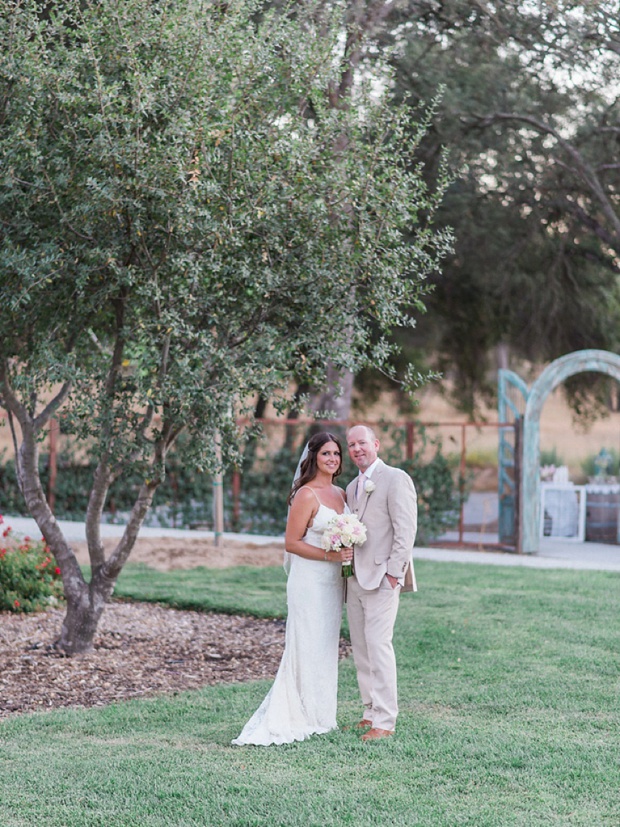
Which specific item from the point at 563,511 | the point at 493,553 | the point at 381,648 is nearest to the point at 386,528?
the point at 381,648

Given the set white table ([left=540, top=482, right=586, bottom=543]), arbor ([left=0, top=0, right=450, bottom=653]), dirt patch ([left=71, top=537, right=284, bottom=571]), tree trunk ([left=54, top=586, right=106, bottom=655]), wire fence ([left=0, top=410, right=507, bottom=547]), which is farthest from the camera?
white table ([left=540, top=482, right=586, bottom=543])

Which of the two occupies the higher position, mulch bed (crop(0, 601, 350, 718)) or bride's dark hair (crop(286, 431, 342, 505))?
bride's dark hair (crop(286, 431, 342, 505))

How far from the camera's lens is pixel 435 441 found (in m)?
15.6

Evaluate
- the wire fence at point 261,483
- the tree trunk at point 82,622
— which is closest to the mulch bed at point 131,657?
the tree trunk at point 82,622

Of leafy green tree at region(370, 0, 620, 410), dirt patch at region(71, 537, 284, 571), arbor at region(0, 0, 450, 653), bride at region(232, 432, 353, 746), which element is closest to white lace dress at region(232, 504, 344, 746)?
bride at region(232, 432, 353, 746)

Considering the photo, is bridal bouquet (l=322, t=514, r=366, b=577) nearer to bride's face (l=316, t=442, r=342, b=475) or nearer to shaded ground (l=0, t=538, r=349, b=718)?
bride's face (l=316, t=442, r=342, b=475)

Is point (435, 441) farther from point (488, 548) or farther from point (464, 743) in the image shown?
point (464, 743)

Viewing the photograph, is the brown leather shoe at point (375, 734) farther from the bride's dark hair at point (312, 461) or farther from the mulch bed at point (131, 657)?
the mulch bed at point (131, 657)

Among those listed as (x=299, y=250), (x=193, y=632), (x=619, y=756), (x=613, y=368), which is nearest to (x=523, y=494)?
(x=613, y=368)

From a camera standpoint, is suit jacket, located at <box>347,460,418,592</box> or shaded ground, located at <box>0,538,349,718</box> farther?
shaded ground, located at <box>0,538,349,718</box>

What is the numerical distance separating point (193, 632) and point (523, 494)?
6778 millimetres

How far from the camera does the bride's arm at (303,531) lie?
19.1 feet

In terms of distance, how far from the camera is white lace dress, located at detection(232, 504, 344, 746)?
584 cm

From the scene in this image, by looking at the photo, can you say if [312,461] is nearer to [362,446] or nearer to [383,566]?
[362,446]
